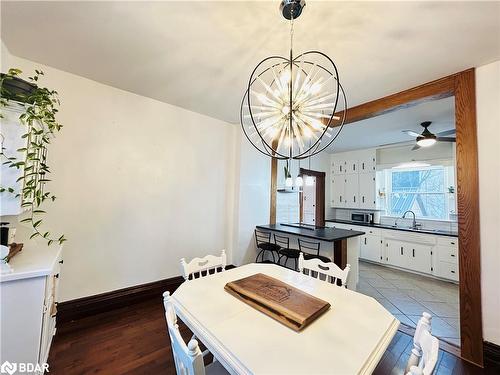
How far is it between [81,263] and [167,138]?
5.90 ft

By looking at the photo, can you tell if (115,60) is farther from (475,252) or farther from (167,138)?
(475,252)

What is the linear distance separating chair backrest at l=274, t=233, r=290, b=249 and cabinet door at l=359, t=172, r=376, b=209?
271cm

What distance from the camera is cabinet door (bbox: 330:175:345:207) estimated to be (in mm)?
5637

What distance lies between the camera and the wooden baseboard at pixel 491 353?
180 cm

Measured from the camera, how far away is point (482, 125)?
1.94 m

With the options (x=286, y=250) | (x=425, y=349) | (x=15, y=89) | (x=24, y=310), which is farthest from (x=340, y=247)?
(x=15, y=89)

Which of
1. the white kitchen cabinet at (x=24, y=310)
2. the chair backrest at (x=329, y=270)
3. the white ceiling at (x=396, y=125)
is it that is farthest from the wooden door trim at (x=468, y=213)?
the white kitchen cabinet at (x=24, y=310)

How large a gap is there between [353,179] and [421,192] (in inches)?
54.8

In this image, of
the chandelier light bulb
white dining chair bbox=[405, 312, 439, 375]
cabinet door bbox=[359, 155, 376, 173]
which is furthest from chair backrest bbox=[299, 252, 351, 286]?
cabinet door bbox=[359, 155, 376, 173]

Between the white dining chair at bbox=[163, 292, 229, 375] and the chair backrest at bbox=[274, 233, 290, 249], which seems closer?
the white dining chair at bbox=[163, 292, 229, 375]

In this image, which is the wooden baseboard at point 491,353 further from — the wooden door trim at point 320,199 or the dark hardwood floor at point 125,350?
the wooden door trim at point 320,199

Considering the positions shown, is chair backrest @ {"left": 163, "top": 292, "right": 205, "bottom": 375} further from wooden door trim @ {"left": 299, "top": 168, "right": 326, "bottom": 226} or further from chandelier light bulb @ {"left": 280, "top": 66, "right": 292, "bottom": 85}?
wooden door trim @ {"left": 299, "top": 168, "right": 326, "bottom": 226}

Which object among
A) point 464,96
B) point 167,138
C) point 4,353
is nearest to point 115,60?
point 167,138

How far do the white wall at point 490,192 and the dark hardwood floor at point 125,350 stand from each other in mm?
475
